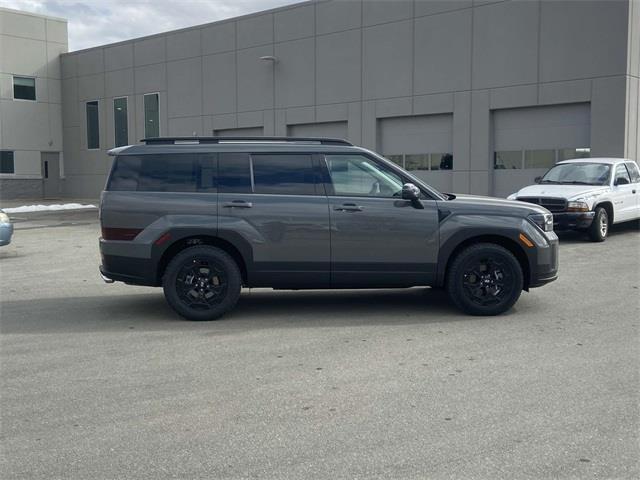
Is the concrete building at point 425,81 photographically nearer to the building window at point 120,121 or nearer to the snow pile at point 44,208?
the building window at point 120,121

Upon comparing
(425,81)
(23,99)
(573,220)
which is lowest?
(573,220)

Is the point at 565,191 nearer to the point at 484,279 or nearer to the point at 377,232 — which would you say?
the point at 484,279

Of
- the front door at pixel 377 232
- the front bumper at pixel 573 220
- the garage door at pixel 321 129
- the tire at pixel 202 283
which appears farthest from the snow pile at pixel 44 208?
the front door at pixel 377 232

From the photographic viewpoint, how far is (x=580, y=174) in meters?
16.1

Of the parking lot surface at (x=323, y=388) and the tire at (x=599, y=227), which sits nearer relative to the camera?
the parking lot surface at (x=323, y=388)

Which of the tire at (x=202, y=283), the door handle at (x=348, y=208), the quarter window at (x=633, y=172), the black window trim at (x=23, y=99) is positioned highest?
the black window trim at (x=23, y=99)

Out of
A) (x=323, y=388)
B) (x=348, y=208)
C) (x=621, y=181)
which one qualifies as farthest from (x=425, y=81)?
(x=323, y=388)

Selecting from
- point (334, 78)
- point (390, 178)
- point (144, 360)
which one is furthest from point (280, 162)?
point (334, 78)

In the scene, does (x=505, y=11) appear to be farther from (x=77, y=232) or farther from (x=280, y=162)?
(x=280, y=162)

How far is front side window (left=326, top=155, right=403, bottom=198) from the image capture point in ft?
25.9

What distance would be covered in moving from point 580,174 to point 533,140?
24.7 ft

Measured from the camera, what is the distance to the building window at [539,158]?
2295 centimetres

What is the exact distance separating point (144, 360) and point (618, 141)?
18739 mm

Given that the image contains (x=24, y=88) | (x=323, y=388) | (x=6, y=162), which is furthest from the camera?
(x=24, y=88)
